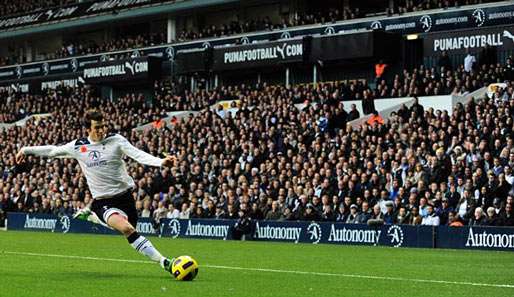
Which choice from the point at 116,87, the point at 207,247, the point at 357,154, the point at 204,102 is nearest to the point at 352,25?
the point at 204,102

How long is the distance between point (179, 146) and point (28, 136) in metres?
13.9

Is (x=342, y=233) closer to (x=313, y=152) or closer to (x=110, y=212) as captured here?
(x=313, y=152)

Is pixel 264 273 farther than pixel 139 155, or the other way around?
pixel 264 273

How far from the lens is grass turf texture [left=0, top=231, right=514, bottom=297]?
12.7 m

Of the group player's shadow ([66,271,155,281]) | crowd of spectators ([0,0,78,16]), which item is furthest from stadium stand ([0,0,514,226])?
crowd of spectators ([0,0,78,16])

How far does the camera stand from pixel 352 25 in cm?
4616

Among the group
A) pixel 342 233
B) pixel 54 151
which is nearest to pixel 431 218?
pixel 342 233

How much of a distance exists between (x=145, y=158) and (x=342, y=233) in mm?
15745

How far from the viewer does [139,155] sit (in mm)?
14352

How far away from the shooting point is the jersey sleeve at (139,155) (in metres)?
13.9

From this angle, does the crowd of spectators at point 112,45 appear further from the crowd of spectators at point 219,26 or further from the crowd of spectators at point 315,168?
the crowd of spectators at point 315,168

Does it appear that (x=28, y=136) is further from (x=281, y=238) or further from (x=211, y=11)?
(x=281, y=238)

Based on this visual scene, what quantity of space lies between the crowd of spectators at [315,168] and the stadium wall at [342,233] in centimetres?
64

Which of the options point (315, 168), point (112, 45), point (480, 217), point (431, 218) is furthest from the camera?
point (112, 45)
